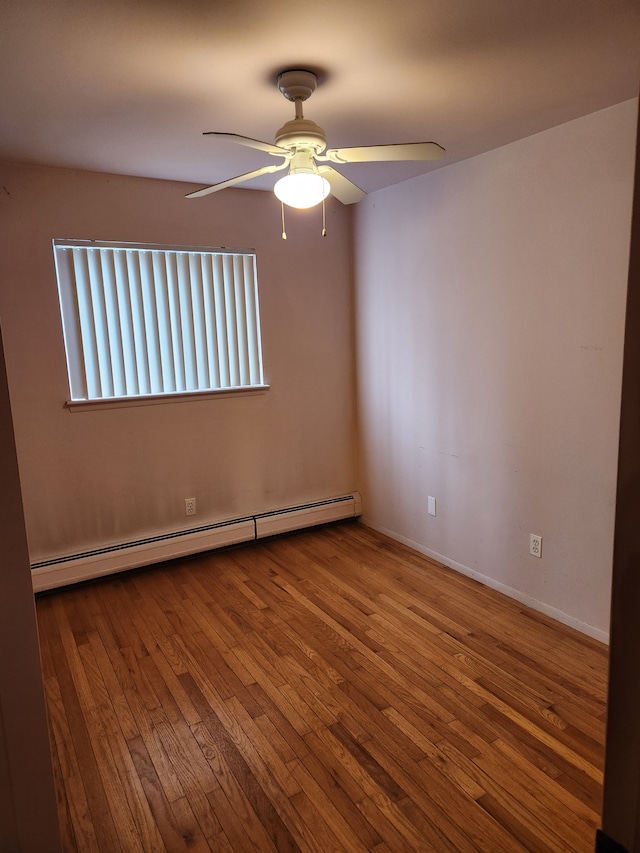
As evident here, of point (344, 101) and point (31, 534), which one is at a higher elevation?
point (344, 101)

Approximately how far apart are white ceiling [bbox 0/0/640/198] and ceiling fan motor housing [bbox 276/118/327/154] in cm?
20

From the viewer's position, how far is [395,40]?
1.77 metres

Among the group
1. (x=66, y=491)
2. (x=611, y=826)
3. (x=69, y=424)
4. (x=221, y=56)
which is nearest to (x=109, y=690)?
(x=66, y=491)

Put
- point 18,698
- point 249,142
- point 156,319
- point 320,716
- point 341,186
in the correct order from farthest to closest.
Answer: point 156,319
point 341,186
point 320,716
point 249,142
point 18,698

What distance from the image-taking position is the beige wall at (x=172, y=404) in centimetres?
312

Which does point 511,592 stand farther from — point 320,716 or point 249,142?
point 249,142

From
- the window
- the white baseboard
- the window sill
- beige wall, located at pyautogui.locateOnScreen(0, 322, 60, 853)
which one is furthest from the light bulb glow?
the white baseboard

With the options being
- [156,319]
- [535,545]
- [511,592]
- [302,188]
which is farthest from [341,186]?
[511,592]

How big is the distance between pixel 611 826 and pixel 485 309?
8.99ft

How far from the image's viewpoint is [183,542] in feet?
12.1

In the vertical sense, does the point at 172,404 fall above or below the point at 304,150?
below

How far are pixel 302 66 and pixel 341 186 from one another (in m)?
0.52

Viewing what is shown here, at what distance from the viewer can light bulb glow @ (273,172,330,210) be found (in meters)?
1.94

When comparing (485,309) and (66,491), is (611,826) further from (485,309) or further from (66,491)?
(66,491)
